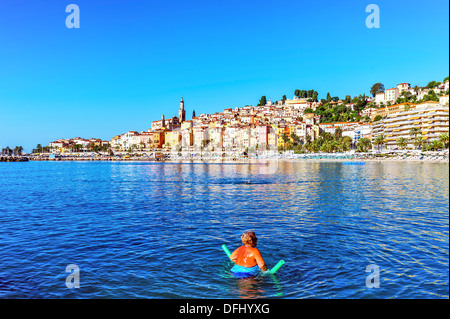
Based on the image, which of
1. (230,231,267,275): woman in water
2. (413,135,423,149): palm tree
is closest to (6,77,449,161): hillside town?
(413,135,423,149): palm tree

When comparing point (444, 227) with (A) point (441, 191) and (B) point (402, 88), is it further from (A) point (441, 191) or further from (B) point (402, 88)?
(B) point (402, 88)

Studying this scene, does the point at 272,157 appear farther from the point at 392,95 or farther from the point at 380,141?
the point at 392,95

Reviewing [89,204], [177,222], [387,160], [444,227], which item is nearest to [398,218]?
[444,227]

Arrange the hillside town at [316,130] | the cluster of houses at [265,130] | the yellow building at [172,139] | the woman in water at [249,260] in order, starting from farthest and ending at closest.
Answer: the yellow building at [172,139] < the cluster of houses at [265,130] < the hillside town at [316,130] < the woman in water at [249,260]

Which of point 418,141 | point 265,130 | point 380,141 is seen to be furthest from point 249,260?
point 265,130

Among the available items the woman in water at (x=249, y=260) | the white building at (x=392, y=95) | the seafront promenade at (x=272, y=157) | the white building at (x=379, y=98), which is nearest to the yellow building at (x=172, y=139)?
the seafront promenade at (x=272, y=157)

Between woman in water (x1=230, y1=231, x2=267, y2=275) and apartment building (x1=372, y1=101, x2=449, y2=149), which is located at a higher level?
apartment building (x1=372, y1=101, x2=449, y2=149)

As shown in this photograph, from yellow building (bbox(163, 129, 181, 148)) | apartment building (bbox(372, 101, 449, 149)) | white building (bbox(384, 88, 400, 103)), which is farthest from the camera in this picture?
yellow building (bbox(163, 129, 181, 148))

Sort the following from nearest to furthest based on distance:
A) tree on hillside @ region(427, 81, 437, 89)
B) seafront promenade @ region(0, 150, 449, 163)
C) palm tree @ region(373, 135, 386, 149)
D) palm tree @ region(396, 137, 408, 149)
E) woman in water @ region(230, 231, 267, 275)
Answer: woman in water @ region(230, 231, 267, 275), seafront promenade @ region(0, 150, 449, 163), palm tree @ region(396, 137, 408, 149), palm tree @ region(373, 135, 386, 149), tree on hillside @ region(427, 81, 437, 89)

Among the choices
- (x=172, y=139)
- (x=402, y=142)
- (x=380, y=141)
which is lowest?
(x=402, y=142)

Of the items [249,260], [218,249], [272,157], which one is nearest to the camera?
[249,260]

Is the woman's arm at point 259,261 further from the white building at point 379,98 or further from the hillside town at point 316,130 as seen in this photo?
the white building at point 379,98

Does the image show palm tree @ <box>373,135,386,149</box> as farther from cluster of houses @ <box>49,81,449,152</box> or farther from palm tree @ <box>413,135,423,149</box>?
palm tree @ <box>413,135,423,149</box>

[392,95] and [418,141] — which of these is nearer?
[418,141]
